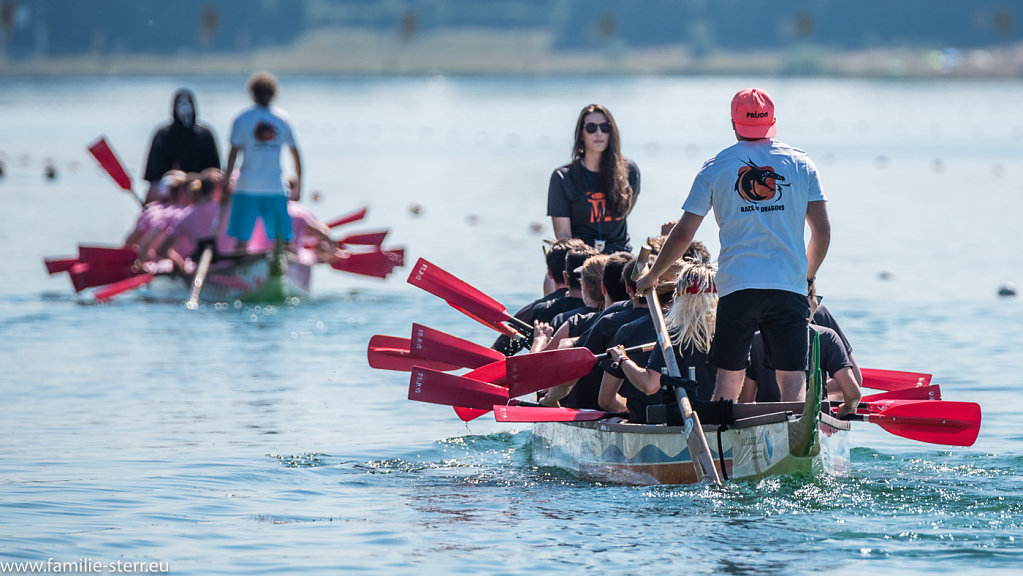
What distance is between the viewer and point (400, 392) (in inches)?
523

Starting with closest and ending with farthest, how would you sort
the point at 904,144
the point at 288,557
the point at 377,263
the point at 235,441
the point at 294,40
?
the point at 288,557 < the point at 235,441 < the point at 377,263 < the point at 904,144 < the point at 294,40

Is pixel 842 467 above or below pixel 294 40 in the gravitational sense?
below

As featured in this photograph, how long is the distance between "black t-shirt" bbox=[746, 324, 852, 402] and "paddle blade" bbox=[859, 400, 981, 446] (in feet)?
1.51

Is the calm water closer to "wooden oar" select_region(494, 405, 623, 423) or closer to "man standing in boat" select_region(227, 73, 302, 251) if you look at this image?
"wooden oar" select_region(494, 405, 623, 423)

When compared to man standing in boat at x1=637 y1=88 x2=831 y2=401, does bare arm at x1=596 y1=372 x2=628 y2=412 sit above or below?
below

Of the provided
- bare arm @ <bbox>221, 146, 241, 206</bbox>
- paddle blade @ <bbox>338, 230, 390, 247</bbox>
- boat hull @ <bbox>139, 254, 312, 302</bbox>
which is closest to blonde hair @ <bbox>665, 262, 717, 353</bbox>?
bare arm @ <bbox>221, 146, 241, 206</bbox>

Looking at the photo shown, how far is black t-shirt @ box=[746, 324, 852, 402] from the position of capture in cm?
857

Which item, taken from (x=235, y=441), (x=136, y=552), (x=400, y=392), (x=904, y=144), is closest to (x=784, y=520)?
(x=136, y=552)

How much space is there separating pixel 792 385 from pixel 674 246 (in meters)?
1.00

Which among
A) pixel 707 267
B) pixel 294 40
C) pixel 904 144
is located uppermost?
pixel 294 40

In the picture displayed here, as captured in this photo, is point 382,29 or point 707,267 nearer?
point 707,267

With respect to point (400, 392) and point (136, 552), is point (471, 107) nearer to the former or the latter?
point (400, 392)

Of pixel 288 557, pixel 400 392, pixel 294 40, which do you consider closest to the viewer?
pixel 288 557

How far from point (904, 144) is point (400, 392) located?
40179 mm
